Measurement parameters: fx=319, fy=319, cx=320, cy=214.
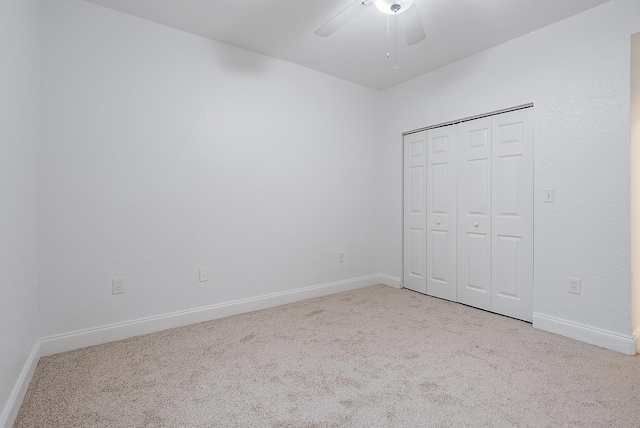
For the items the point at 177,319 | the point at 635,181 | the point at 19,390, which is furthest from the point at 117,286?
the point at 635,181

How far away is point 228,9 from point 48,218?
2.03 meters

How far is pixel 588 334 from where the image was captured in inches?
96.3

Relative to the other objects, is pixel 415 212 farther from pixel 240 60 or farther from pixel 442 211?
pixel 240 60

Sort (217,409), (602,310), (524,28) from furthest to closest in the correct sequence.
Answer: (524,28), (602,310), (217,409)

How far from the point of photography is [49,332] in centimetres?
226

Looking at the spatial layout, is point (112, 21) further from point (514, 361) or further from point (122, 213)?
point (514, 361)

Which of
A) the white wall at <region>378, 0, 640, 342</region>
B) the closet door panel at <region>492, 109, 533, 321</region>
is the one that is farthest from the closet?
the white wall at <region>378, 0, 640, 342</region>

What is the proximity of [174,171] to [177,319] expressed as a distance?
1.29 meters

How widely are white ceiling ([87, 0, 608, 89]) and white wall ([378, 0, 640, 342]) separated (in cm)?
20

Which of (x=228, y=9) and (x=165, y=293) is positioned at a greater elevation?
(x=228, y=9)

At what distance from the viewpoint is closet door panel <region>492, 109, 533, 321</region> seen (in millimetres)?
2873

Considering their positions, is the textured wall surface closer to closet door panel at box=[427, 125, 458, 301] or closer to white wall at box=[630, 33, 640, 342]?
white wall at box=[630, 33, 640, 342]

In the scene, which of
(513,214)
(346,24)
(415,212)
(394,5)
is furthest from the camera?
(415,212)

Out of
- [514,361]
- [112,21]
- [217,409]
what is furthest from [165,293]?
[514,361]
